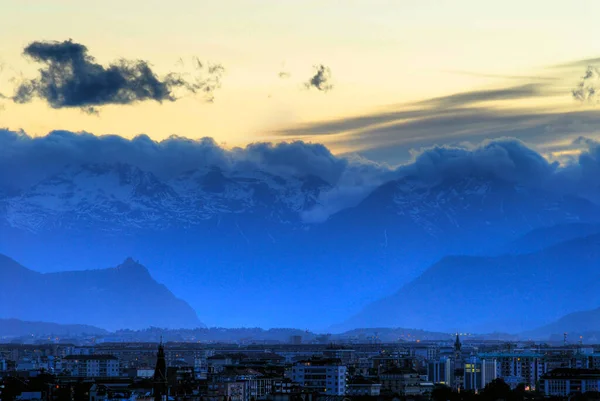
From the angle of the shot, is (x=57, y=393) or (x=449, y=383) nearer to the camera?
(x=57, y=393)

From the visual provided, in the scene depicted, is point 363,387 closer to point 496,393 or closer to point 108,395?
point 496,393

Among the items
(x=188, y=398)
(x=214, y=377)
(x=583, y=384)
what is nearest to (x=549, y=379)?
(x=583, y=384)

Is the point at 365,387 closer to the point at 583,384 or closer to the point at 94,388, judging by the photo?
the point at 583,384

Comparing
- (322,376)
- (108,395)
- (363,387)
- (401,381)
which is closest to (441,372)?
(401,381)

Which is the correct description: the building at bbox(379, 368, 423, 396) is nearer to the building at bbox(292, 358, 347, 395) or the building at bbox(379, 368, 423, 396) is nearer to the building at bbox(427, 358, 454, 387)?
the building at bbox(292, 358, 347, 395)

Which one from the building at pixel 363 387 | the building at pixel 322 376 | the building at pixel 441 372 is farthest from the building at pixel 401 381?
the building at pixel 441 372

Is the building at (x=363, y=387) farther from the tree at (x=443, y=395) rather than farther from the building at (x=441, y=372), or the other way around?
the building at (x=441, y=372)

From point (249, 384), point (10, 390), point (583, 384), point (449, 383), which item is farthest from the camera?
point (449, 383)

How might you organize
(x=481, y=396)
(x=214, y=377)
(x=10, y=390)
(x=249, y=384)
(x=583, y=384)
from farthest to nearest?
(x=583, y=384), (x=214, y=377), (x=249, y=384), (x=481, y=396), (x=10, y=390)
